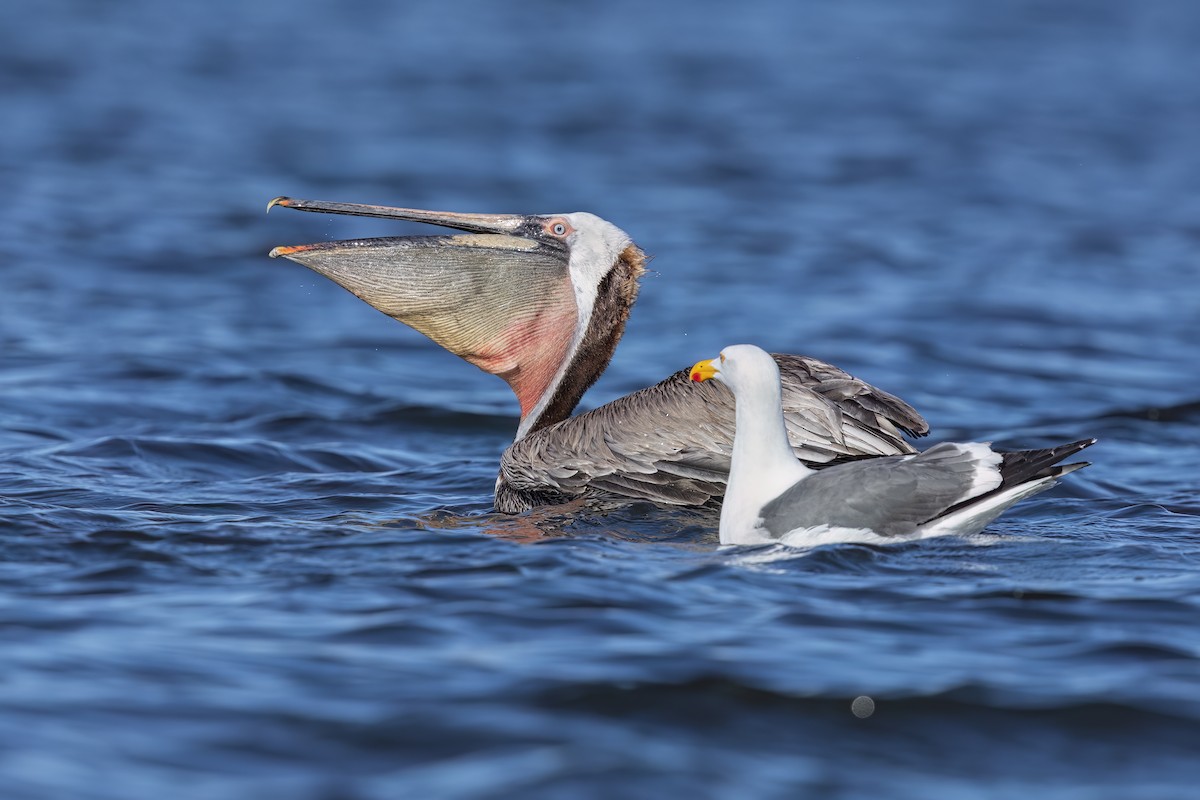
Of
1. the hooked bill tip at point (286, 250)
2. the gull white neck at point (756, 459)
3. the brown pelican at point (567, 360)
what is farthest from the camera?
the hooked bill tip at point (286, 250)

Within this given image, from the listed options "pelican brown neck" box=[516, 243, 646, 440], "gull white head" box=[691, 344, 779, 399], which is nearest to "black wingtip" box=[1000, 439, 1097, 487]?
"gull white head" box=[691, 344, 779, 399]

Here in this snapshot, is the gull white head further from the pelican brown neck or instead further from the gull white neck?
the pelican brown neck

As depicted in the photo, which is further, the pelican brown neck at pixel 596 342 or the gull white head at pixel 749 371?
the pelican brown neck at pixel 596 342

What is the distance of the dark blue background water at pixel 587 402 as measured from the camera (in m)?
3.94

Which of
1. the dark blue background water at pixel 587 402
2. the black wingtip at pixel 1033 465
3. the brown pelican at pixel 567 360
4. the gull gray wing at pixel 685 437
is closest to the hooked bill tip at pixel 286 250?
the brown pelican at pixel 567 360

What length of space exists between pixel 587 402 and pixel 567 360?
77.8 inches

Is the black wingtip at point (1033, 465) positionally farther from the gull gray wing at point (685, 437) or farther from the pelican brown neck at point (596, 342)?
the pelican brown neck at point (596, 342)

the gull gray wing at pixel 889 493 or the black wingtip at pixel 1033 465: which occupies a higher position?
the black wingtip at pixel 1033 465

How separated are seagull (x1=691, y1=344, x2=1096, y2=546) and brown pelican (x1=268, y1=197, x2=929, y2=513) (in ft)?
1.65

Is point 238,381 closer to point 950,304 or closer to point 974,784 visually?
point 950,304

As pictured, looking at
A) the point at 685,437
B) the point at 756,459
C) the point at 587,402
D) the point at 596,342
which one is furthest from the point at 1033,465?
the point at 587,402

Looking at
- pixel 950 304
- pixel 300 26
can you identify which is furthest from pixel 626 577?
pixel 300 26

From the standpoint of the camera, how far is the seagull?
17.0 feet

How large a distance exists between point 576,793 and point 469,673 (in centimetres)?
71
